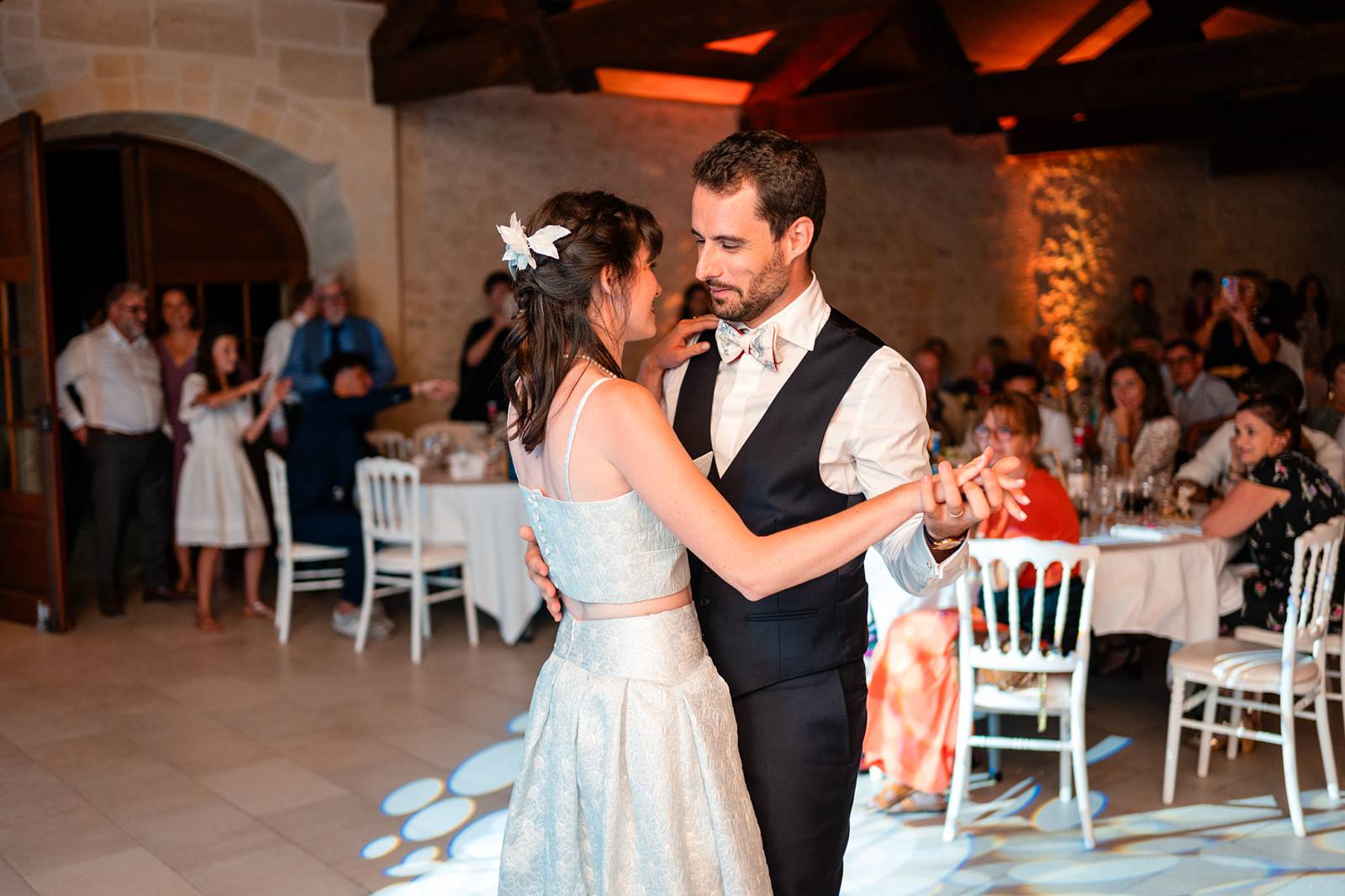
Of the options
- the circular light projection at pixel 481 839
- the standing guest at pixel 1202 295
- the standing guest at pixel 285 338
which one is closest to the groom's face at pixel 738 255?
the circular light projection at pixel 481 839

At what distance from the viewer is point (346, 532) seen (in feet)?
19.2

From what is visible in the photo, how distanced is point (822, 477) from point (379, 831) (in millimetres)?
2267

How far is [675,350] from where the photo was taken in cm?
215

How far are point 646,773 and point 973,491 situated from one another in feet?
2.16

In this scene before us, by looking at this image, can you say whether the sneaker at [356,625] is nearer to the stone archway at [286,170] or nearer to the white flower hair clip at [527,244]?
the stone archway at [286,170]

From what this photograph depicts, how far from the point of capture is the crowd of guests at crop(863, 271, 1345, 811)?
3793mm

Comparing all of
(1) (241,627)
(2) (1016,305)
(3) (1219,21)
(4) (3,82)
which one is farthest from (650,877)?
(3) (1219,21)

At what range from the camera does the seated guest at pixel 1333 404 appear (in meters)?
5.76

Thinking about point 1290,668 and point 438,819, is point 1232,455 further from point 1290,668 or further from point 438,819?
point 438,819

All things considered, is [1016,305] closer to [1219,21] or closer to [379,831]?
[1219,21]

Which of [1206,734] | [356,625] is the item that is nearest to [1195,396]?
[1206,734]

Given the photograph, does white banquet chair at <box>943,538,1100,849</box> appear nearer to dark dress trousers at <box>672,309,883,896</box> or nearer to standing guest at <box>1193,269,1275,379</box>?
dark dress trousers at <box>672,309,883,896</box>

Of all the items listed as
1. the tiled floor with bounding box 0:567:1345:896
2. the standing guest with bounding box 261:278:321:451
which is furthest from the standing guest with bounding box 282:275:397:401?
the tiled floor with bounding box 0:567:1345:896

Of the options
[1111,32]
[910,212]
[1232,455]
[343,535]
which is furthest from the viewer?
[1111,32]
